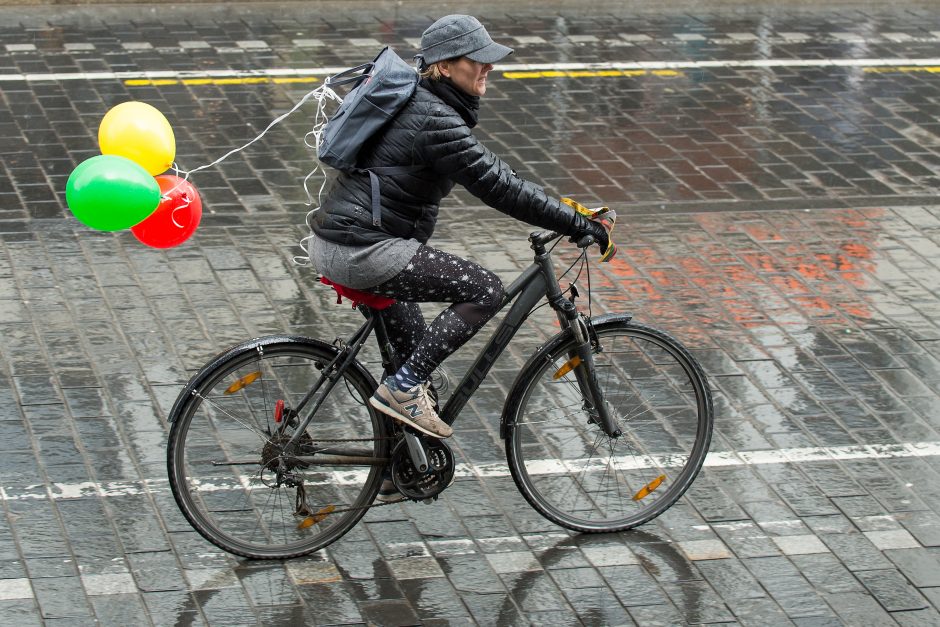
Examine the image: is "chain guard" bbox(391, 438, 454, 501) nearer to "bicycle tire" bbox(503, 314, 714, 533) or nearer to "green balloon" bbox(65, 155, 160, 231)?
"bicycle tire" bbox(503, 314, 714, 533)

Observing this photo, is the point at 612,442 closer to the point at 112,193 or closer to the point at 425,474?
the point at 425,474

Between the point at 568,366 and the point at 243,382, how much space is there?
1.26 metres

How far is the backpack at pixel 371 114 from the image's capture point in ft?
15.5

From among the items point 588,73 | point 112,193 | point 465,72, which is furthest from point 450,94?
point 588,73

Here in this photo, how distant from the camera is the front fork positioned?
17.1ft

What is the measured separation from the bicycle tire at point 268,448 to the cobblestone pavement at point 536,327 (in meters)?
0.13

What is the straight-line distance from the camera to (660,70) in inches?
479

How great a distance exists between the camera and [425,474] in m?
5.25

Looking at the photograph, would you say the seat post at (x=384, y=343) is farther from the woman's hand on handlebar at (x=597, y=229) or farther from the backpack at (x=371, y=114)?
the woman's hand on handlebar at (x=597, y=229)

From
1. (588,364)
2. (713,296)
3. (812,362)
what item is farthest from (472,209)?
(588,364)

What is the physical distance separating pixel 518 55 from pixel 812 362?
20.3 feet

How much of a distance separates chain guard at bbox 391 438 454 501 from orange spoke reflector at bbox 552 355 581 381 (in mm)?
523

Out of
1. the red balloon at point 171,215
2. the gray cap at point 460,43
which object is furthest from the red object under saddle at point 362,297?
the gray cap at point 460,43

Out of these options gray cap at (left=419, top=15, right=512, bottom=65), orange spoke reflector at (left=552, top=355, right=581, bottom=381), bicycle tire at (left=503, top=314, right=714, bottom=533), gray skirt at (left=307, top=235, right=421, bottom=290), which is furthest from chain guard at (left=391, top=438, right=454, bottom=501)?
gray cap at (left=419, top=15, right=512, bottom=65)
